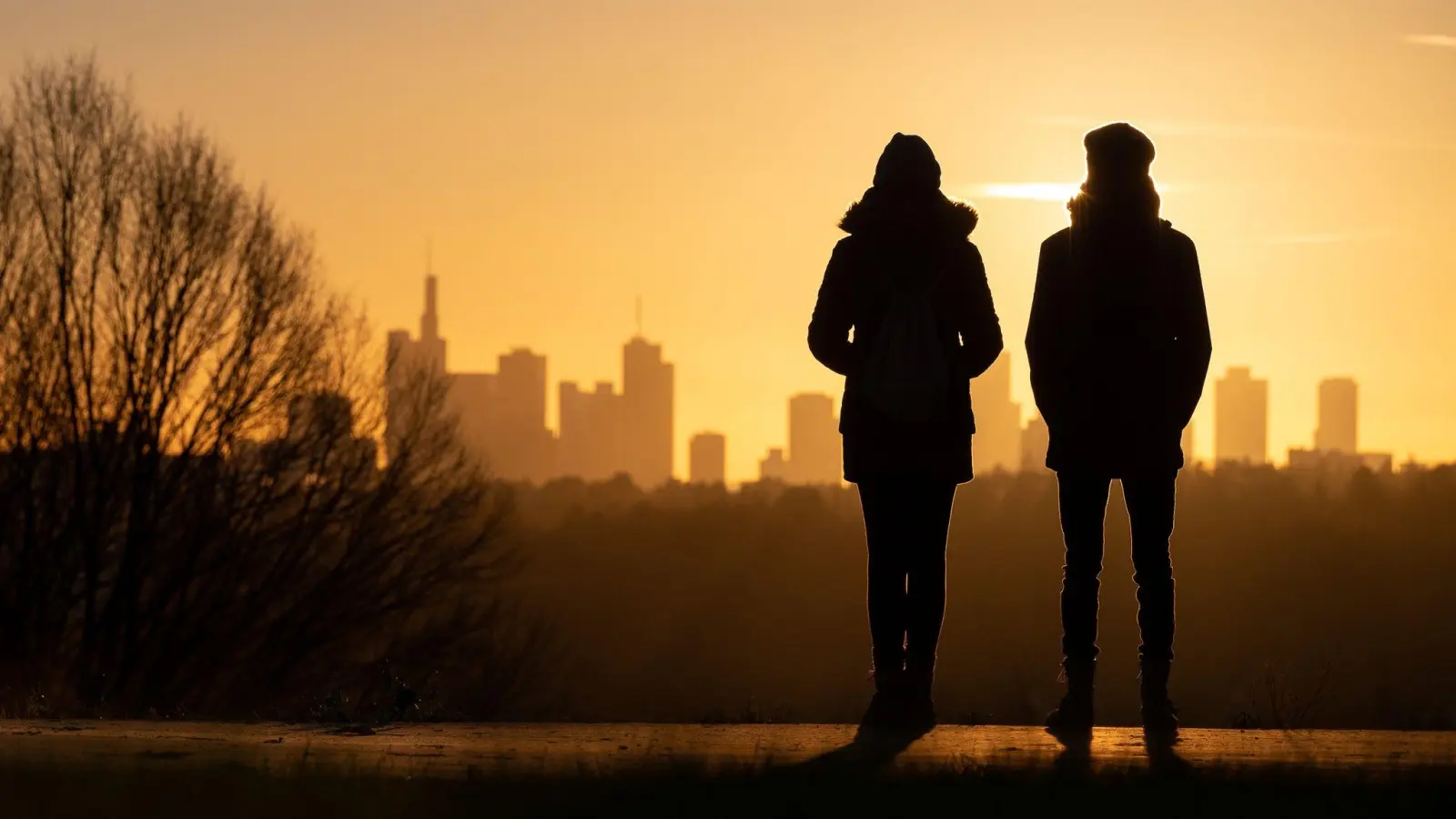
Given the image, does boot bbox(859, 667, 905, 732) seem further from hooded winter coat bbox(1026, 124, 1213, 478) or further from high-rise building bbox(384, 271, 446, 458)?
high-rise building bbox(384, 271, 446, 458)

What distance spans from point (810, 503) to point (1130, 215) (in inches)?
4087

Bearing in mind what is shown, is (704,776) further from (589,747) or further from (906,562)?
(906,562)

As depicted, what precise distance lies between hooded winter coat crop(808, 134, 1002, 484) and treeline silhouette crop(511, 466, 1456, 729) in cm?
6727

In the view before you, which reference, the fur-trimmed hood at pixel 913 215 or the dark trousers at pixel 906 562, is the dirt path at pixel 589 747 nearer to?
the dark trousers at pixel 906 562

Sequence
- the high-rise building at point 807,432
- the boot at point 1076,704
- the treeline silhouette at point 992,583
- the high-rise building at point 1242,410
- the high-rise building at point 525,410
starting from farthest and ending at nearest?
the high-rise building at point 807,432 → the high-rise building at point 1242,410 → the high-rise building at point 525,410 → the treeline silhouette at point 992,583 → the boot at point 1076,704

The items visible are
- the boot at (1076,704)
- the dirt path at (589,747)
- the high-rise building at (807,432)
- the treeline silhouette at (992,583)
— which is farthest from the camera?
the high-rise building at (807,432)

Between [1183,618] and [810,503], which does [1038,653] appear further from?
[810,503]

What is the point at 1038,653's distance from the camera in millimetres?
89625

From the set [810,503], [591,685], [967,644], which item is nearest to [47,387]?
[591,685]

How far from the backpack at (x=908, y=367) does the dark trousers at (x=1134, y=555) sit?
0.60 m

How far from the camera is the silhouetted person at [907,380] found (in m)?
7.07

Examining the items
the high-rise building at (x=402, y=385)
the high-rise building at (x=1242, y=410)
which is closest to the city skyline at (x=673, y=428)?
the high-rise building at (x=1242, y=410)

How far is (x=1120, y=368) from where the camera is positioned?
7.14 metres

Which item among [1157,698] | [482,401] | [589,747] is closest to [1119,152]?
[1157,698]
